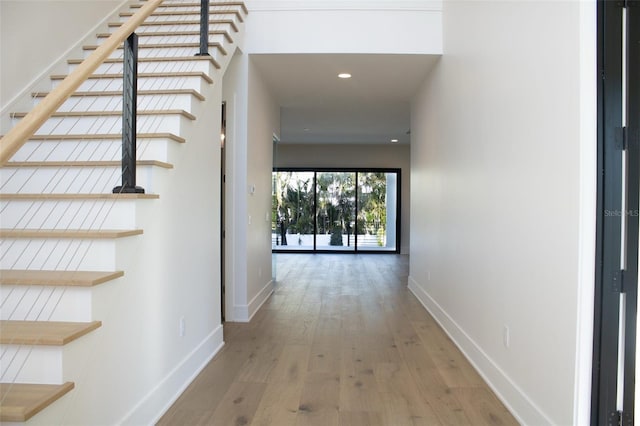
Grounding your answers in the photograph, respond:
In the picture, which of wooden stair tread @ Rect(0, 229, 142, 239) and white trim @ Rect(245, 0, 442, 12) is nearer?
wooden stair tread @ Rect(0, 229, 142, 239)

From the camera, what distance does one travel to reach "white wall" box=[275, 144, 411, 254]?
10.7 metres

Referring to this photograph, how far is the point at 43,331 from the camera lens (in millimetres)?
1666

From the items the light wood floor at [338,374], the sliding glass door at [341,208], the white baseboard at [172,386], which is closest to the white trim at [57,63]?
the white baseboard at [172,386]

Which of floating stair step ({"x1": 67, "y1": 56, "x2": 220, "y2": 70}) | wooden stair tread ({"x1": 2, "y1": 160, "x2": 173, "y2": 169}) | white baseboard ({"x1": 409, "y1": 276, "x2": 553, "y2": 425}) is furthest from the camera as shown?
floating stair step ({"x1": 67, "y1": 56, "x2": 220, "y2": 70})

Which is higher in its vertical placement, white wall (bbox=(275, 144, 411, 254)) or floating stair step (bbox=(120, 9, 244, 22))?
floating stair step (bbox=(120, 9, 244, 22))

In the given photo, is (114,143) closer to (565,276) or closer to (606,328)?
(565,276)

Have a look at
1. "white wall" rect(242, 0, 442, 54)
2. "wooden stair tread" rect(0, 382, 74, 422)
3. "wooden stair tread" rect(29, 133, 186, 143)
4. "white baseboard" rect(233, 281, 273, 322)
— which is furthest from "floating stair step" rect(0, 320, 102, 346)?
"white wall" rect(242, 0, 442, 54)

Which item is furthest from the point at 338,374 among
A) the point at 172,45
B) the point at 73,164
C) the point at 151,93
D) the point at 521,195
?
the point at 172,45

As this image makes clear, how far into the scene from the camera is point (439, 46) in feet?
13.8

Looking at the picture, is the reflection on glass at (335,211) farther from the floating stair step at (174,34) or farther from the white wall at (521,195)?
the floating stair step at (174,34)

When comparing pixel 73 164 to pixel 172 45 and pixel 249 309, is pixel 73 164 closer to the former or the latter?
pixel 172 45

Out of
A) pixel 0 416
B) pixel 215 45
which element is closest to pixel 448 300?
pixel 215 45

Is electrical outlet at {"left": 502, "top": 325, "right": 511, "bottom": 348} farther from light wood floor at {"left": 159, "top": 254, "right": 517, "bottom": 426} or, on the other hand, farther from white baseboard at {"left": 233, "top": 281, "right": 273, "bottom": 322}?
white baseboard at {"left": 233, "top": 281, "right": 273, "bottom": 322}

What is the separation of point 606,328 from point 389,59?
3.30 m
